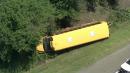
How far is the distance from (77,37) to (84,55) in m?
1.55

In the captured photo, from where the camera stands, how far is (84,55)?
95.9 feet

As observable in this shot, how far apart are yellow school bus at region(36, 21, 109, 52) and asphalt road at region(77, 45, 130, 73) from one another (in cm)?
223

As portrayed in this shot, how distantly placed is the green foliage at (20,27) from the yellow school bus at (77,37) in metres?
1.87

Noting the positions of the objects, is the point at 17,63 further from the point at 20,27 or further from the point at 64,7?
the point at 64,7

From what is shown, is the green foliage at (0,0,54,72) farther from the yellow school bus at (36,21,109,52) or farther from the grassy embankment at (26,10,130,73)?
the yellow school bus at (36,21,109,52)

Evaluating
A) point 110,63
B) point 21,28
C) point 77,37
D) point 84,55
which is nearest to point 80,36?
point 77,37

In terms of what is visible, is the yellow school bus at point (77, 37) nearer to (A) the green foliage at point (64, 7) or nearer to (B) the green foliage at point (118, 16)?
(A) the green foliage at point (64, 7)

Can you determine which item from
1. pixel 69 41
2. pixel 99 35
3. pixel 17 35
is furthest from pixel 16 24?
pixel 99 35

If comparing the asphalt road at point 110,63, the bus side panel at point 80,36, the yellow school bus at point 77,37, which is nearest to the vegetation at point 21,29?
the yellow school bus at point 77,37

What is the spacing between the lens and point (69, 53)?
29688mm

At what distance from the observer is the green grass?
27406 millimetres

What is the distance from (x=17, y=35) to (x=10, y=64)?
2.77 metres

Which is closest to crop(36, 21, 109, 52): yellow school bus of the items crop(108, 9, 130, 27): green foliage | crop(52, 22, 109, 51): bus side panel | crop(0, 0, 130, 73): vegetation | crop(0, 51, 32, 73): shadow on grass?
crop(52, 22, 109, 51): bus side panel

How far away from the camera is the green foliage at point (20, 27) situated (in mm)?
25625
